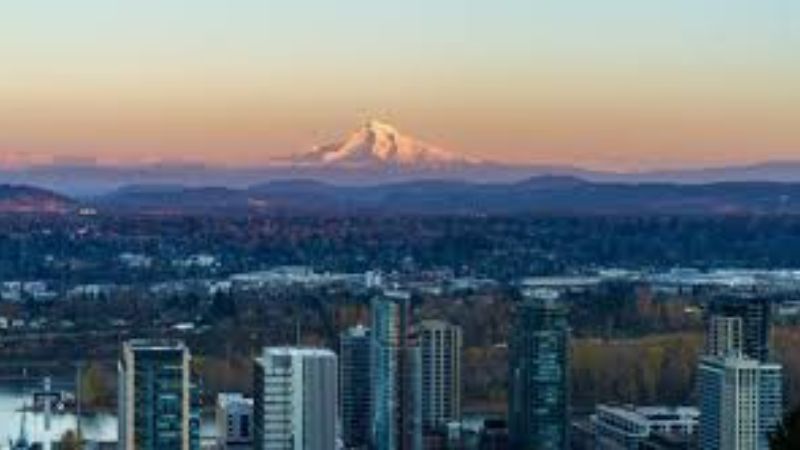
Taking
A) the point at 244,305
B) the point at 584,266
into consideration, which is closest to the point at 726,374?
the point at 244,305

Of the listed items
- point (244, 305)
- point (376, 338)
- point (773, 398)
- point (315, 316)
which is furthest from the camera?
point (244, 305)

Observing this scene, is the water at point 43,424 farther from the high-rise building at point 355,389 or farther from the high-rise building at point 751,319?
the high-rise building at point 751,319

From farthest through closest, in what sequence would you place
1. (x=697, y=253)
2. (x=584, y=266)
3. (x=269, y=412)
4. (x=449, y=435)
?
(x=697, y=253)
(x=584, y=266)
(x=449, y=435)
(x=269, y=412)

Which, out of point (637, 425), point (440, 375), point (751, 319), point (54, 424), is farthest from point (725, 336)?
point (54, 424)

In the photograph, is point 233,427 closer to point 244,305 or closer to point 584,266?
point 244,305

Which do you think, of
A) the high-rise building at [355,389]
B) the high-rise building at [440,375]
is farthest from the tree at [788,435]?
the high-rise building at [440,375]

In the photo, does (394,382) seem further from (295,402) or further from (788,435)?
(788,435)

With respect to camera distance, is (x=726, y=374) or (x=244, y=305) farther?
(x=244, y=305)
